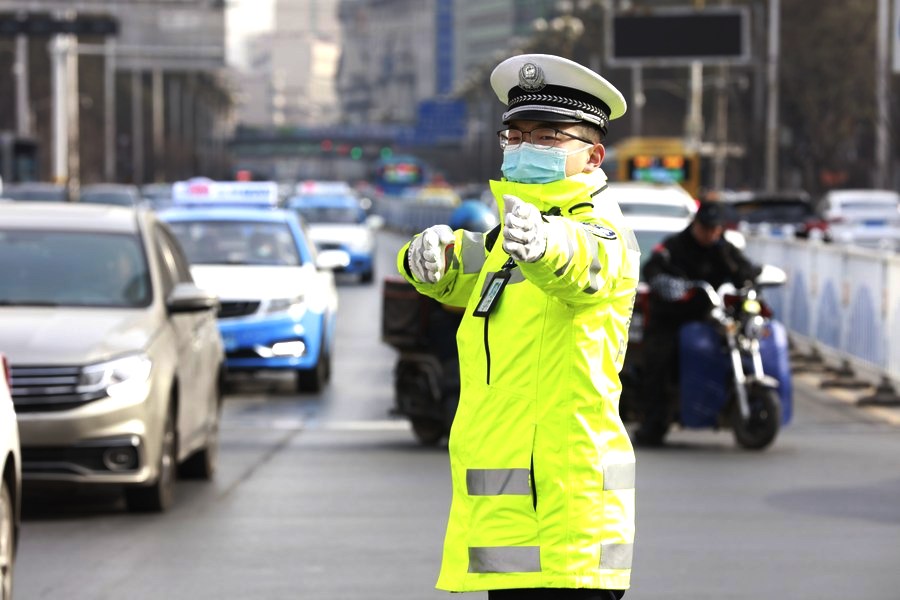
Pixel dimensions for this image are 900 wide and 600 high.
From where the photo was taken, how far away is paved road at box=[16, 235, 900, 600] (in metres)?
8.81

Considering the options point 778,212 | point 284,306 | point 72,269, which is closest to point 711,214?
point 72,269

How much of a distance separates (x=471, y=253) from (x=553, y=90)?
415 millimetres

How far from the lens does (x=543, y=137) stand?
4840 millimetres

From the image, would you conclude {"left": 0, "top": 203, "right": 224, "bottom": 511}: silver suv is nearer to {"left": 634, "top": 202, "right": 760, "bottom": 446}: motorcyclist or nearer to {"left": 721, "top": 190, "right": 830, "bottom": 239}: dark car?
{"left": 634, "top": 202, "right": 760, "bottom": 446}: motorcyclist

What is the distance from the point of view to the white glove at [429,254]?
482cm

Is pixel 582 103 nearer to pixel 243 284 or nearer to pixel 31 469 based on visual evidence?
pixel 31 469

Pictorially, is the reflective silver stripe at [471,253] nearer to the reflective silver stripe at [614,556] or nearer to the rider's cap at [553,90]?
the rider's cap at [553,90]

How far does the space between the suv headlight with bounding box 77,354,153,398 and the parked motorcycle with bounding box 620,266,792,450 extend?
175 inches

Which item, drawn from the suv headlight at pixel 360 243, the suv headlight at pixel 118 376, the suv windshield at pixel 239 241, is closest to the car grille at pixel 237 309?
the suv windshield at pixel 239 241

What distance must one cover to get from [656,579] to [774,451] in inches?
213

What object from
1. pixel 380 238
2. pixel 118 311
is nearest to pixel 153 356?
pixel 118 311

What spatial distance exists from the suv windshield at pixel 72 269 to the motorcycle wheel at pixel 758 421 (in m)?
4.25

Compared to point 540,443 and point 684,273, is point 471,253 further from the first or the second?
point 684,273

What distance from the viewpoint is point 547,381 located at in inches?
186
